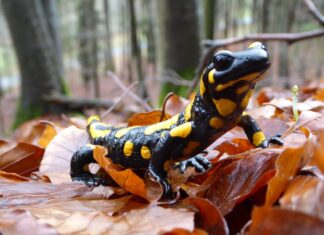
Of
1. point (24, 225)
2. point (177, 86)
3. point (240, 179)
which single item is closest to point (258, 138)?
point (240, 179)

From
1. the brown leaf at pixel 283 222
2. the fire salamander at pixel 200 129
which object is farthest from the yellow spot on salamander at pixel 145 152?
the brown leaf at pixel 283 222

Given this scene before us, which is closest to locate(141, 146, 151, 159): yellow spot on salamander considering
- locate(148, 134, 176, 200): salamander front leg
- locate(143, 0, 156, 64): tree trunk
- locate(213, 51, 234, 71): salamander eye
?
locate(148, 134, 176, 200): salamander front leg

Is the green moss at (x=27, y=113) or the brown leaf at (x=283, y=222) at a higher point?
the brown leaf at (x=283, y=222)

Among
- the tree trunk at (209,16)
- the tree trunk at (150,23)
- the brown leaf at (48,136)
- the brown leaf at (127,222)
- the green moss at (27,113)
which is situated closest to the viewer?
the brown leaf at (127,222)

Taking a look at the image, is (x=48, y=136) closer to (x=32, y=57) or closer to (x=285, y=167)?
(x=285, y=167)

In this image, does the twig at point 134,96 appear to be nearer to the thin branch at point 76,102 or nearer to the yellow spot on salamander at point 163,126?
the yellow spot on salamander at point 163,126

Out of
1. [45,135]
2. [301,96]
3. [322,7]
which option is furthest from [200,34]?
[322,7]

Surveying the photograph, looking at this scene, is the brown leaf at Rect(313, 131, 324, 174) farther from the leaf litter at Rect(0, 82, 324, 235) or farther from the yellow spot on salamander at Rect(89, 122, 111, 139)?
the yellow spot on salamander at Rect(89, 122, 111, 139)
